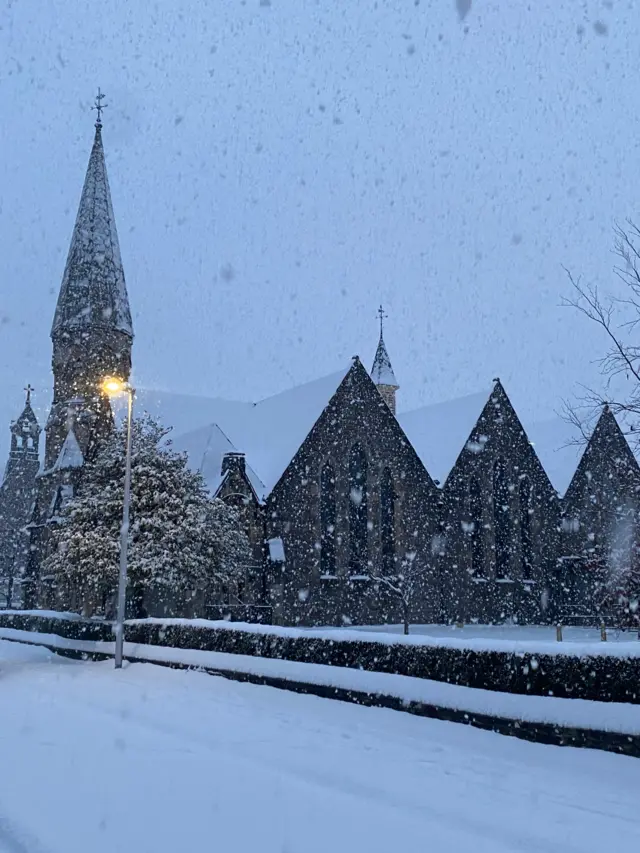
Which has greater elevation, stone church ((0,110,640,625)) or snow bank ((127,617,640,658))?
stone church ((0,110,640,625))

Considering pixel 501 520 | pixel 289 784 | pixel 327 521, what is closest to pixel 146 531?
pixel 327 521

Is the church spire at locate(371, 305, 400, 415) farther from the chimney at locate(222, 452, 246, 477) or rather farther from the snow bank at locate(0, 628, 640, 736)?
the snow bank at locate(0, 628, 640, 736)

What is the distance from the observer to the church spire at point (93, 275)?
144 ft

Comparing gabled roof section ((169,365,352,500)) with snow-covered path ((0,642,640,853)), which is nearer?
snow-covered path ((0,642,640,853))

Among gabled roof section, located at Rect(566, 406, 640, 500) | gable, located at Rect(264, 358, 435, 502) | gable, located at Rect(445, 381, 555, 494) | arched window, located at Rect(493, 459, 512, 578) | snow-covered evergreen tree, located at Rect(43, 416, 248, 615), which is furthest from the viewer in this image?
gabled roof section, located at Rect(566, 406, 640, 500)

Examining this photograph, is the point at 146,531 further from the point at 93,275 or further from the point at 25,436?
the point at 25,436

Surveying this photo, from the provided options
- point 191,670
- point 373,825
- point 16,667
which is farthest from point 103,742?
point 16,667

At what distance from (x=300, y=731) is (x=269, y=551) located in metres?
26.1

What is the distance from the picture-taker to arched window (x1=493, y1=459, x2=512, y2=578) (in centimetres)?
4722

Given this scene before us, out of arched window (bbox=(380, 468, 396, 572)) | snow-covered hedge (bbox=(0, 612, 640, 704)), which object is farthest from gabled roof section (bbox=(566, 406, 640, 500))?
snow-covered hedge (bbox=(0, 612, 640, 704))

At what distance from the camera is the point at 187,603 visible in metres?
36.7

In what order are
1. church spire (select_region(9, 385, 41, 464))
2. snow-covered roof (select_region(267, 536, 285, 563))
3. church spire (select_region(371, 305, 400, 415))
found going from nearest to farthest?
1. snow-covered roof (select_region(267, 536, 285, 563))
2. church spire (select_region(371, 305, 400, 415))
3. church spire (select_region(9, 385, 41, 464))

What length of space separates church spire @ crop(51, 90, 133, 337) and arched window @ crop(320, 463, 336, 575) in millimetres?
14378

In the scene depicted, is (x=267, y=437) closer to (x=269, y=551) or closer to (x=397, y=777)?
(x=269, y=551)
